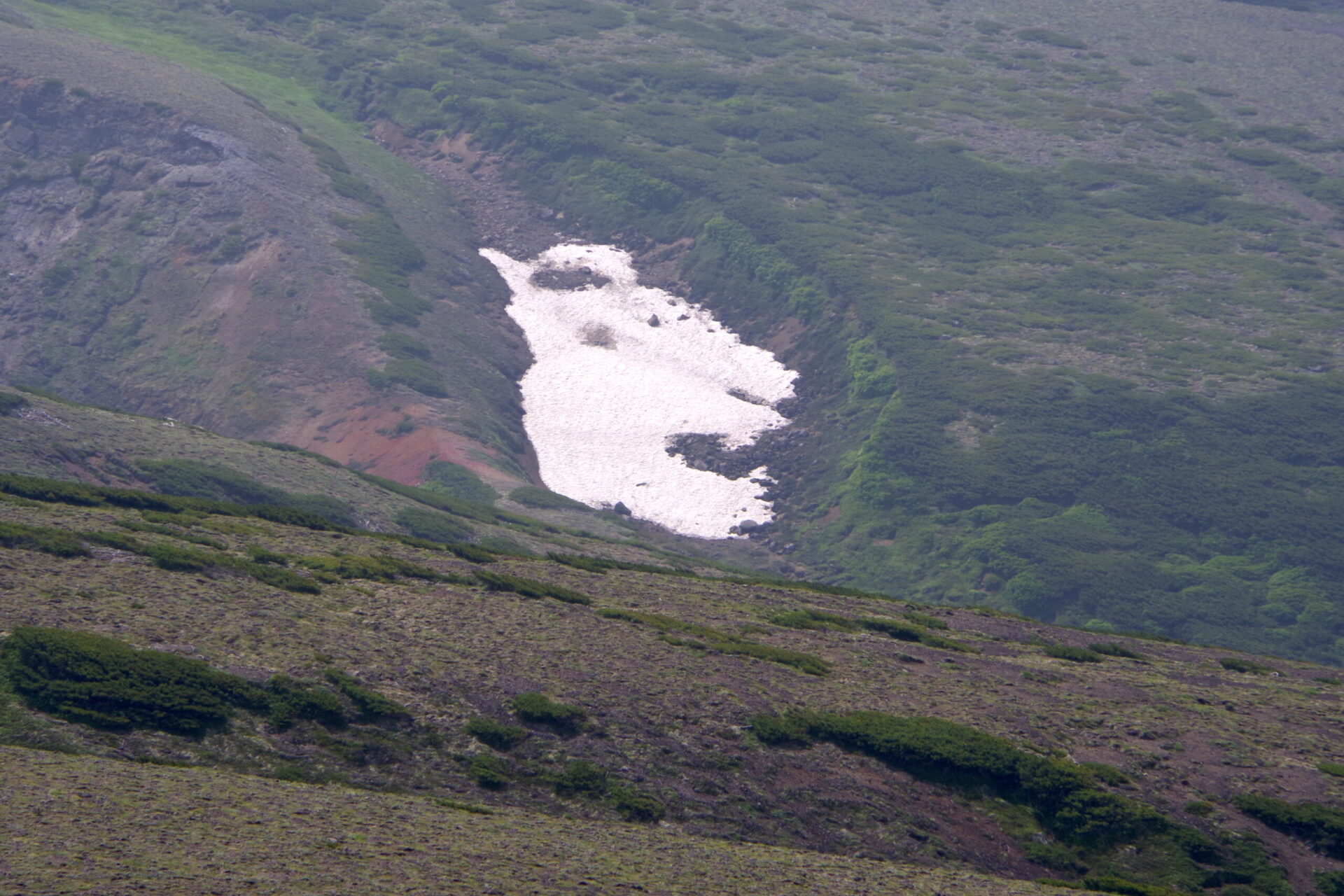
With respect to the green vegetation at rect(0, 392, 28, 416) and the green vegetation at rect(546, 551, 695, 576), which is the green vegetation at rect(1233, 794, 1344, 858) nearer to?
the green vegetation at rect(546, 551, 695, 576)

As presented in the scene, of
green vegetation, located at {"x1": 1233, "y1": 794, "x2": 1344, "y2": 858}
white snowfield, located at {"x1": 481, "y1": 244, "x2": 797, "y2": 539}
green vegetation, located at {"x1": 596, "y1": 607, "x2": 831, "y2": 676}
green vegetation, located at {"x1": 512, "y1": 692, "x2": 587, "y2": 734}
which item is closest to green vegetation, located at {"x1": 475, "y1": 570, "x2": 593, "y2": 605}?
green vegetation, located at {"x1": 596, "y1": 607, "x2": 831, "y2": 676}

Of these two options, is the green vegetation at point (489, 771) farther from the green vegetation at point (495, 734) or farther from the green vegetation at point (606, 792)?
the green vegetation at point (606, 792)

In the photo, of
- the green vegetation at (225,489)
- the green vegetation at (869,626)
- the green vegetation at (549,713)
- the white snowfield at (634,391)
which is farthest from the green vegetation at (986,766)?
the white snowfield at (634,391)

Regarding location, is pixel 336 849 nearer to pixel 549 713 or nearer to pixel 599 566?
pixel 549 713

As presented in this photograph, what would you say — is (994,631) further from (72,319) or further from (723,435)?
(72,319)

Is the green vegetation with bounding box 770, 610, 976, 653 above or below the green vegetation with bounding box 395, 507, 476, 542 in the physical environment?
above

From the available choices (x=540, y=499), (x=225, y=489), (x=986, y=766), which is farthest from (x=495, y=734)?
(x=540, y=499)
